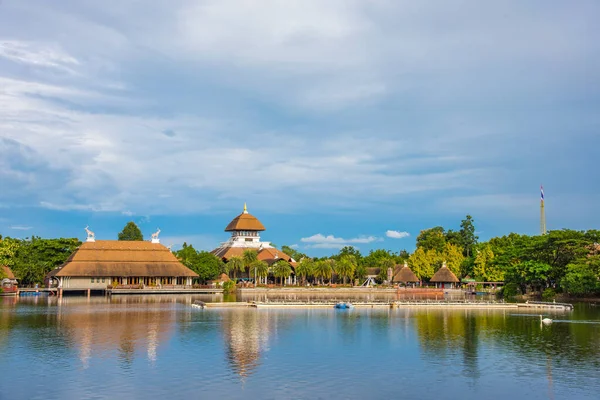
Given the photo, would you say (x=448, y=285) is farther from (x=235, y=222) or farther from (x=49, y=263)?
(x=49, y=263)

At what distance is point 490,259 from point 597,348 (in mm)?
66296

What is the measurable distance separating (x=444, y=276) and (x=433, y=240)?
15.0 metres

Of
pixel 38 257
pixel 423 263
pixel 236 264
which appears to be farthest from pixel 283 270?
pixel 38 257

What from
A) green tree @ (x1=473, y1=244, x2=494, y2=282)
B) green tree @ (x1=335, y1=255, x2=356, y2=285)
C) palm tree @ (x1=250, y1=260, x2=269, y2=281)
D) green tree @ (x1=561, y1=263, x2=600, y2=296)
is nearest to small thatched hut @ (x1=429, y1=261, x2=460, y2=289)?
green tree @ (x1=473, y1=244, x2=494, y2=282)

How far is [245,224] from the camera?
428ft

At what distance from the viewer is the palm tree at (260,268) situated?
3962 inches

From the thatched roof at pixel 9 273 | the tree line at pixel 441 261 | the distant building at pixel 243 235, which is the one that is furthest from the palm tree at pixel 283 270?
the thatched roof at pixel 9 273

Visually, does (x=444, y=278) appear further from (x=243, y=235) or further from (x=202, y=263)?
(x=243, y=235)

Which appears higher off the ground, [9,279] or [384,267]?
[384,267]

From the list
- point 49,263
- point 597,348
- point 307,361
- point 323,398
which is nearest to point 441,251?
point 49,263

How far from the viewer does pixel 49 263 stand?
302 ft

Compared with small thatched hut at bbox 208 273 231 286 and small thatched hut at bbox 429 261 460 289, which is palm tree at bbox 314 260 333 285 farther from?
small thatched hut at bbox 429 261 460 289

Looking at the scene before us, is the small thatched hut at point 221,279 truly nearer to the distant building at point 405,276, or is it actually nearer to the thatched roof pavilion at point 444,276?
the distant building at point 405,276

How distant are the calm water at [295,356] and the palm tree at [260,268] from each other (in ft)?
154
